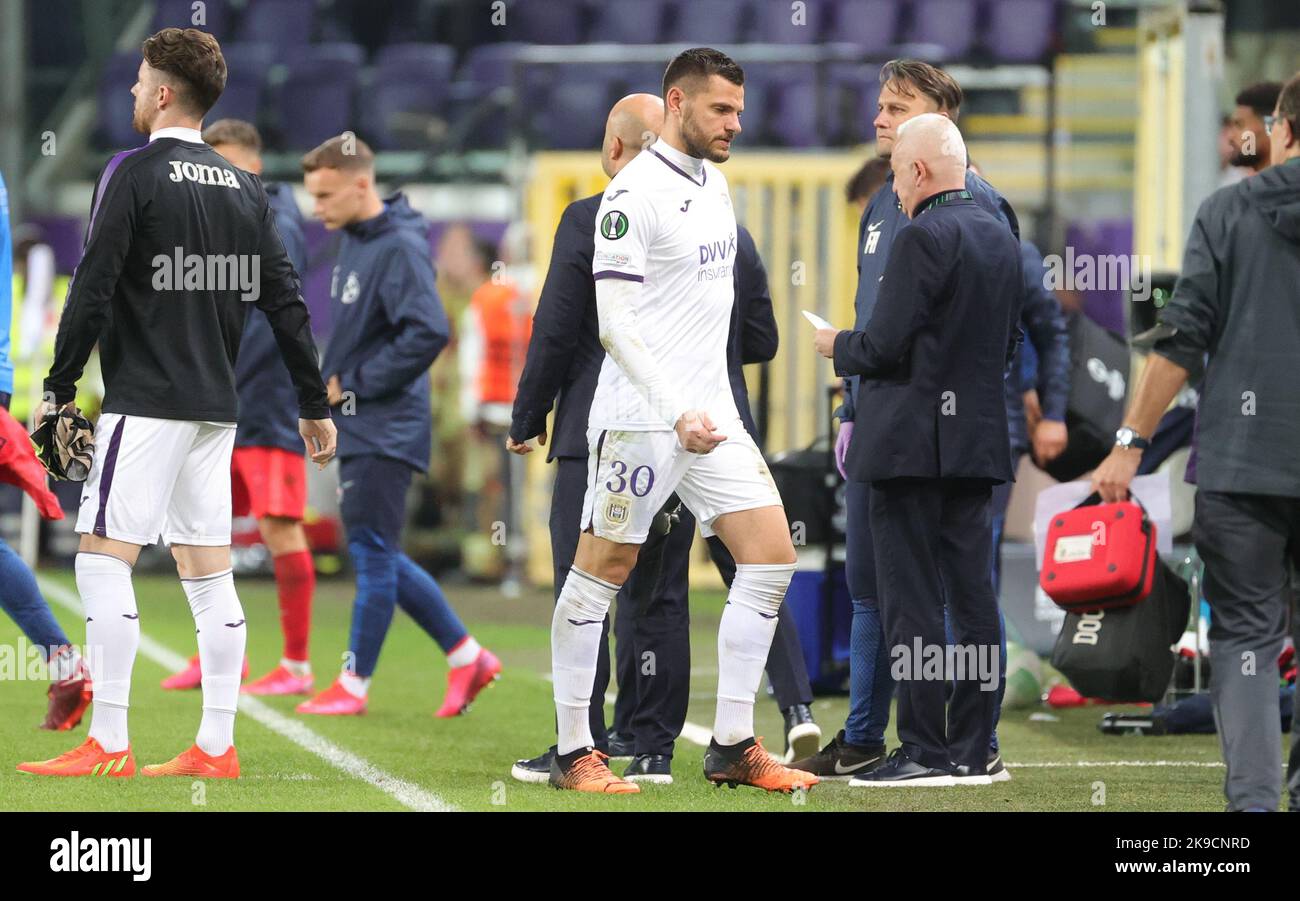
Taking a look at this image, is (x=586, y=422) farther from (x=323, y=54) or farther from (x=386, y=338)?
(x=323, y=54)

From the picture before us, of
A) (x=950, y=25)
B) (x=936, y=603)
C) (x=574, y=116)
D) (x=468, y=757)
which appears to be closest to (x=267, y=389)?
(x=468, y=757)

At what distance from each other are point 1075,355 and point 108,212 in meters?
3.95

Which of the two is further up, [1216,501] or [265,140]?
[265,140]

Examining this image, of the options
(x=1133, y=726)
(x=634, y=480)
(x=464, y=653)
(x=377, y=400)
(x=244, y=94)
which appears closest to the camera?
(x=634, y=480)

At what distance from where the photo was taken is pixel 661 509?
5.71 meters

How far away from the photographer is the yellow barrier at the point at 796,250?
1309cm

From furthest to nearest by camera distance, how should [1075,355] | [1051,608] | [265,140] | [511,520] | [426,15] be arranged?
[426,15], [265,140], [511,520], [1051,608], [1075,355]

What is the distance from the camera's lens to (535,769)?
6102mm

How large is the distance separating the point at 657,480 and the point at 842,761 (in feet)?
4.18

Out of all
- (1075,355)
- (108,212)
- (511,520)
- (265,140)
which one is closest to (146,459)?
(108,212)

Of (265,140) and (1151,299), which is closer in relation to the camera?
(1151,299)

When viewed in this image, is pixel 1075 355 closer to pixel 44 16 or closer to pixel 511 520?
pixel 511 520

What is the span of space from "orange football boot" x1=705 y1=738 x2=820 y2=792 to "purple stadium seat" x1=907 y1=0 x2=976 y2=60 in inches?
482

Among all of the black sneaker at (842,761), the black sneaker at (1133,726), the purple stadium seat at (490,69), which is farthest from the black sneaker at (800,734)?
the purple stadium seat at (490,69)
